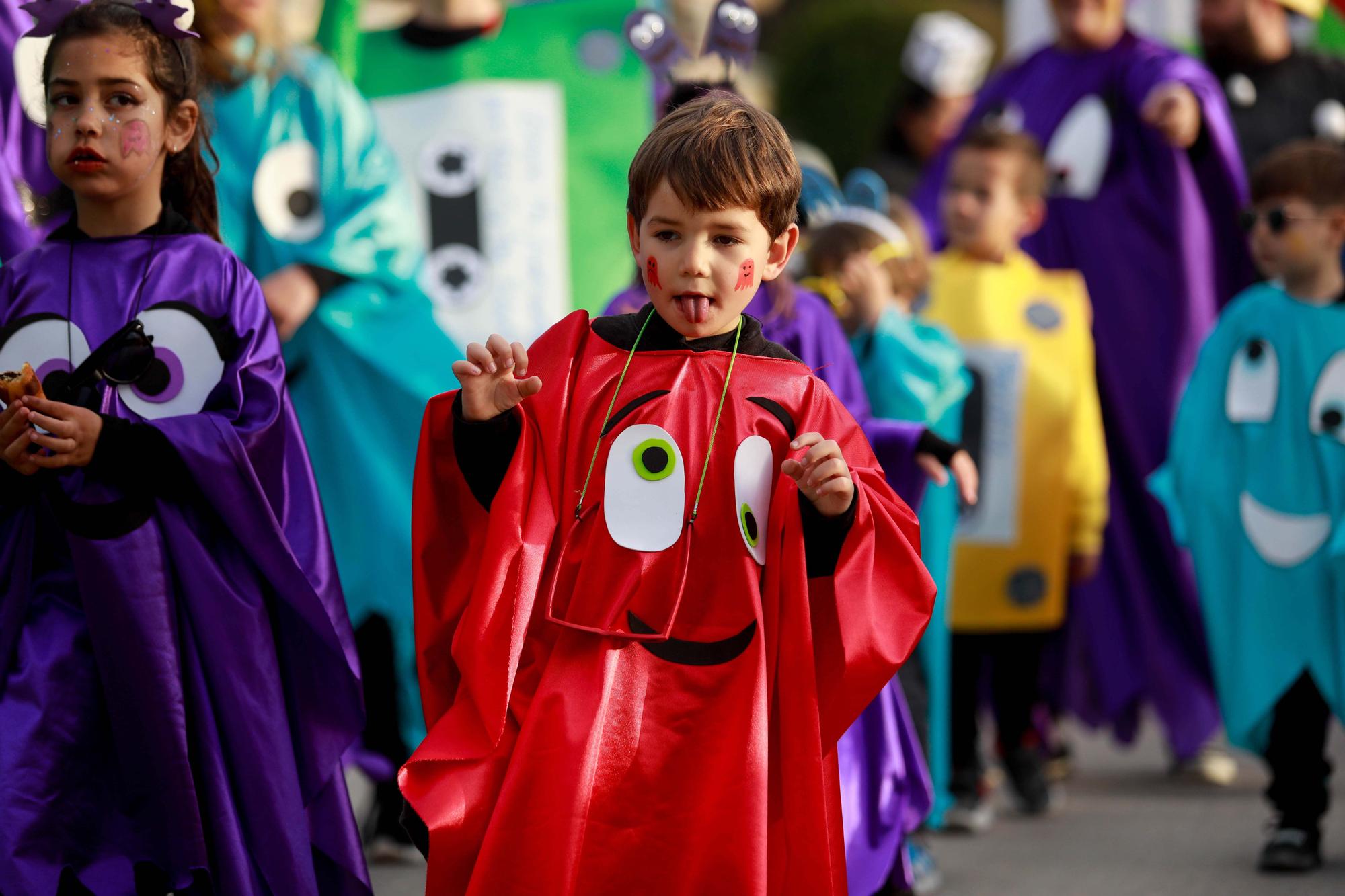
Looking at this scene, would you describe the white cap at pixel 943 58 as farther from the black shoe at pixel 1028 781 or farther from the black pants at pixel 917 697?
the black pants at pixel 917 697

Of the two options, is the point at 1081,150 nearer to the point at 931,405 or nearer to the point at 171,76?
the point at 931,405

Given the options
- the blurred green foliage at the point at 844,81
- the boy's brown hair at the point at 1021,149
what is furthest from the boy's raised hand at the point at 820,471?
the blurred green foliage at the point at 844,81

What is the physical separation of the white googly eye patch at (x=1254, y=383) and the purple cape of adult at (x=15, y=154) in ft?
10.6

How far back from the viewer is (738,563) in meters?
3.09

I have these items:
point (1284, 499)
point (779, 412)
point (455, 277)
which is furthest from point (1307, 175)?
point (779, 412)

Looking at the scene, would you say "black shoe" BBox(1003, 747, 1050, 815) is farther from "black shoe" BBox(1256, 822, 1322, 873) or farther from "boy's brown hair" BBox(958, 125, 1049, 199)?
"boy's brown hair" BBox(958, 125, 1049, 199)

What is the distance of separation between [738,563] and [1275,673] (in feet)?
8.26

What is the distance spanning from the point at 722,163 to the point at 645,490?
21.8 inches

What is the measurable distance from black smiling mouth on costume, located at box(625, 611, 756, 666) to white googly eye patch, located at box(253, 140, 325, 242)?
2.37m

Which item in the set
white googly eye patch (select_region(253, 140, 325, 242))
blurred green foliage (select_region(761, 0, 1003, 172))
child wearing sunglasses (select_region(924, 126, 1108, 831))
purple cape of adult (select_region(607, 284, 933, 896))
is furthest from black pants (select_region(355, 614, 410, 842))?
blurred green foliage (select_region(761, 0, 1003, 172))

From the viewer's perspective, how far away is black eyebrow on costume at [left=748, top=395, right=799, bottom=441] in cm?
314

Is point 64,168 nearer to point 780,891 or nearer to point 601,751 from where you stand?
point 601,751

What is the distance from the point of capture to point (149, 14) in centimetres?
345

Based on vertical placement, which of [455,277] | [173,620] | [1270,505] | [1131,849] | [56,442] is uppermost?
[455,277]
